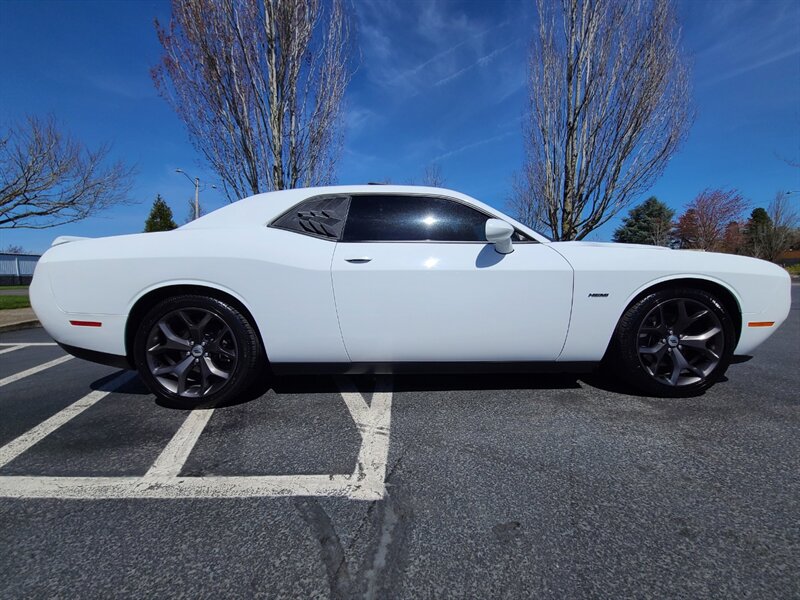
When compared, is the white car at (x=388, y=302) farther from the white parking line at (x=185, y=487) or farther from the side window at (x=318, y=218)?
the white parking line at (x=185, y=487)

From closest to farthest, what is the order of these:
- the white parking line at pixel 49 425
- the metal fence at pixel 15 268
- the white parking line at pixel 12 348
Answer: the white parking line at pixel 49 425, the white parking line at pixel 12 348, the metal fence at pixel 15 268

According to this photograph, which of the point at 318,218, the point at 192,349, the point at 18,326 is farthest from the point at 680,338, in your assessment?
the point at 18,326

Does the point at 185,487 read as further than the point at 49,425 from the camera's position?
No

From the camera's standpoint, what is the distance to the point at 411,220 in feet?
8.03

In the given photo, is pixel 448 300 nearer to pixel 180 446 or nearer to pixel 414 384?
pixel 414 384

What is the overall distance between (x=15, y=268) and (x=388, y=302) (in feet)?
119

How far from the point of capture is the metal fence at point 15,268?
25.2m

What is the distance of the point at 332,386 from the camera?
271 cm

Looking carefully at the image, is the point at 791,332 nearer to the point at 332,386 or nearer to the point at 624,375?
the point at 624,375

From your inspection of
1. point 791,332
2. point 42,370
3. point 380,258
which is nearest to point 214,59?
point 42,370

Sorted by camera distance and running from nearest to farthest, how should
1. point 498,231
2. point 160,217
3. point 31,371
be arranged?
point 498,231
point 31,371
point 160,217

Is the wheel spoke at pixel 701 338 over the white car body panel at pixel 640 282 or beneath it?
beneath

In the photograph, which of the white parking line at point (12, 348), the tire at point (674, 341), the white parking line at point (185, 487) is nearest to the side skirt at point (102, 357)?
the white parking line at point (185, 487)

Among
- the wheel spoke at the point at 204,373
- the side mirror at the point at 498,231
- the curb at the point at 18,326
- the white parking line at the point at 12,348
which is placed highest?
the side mirror at the point at 498,231
